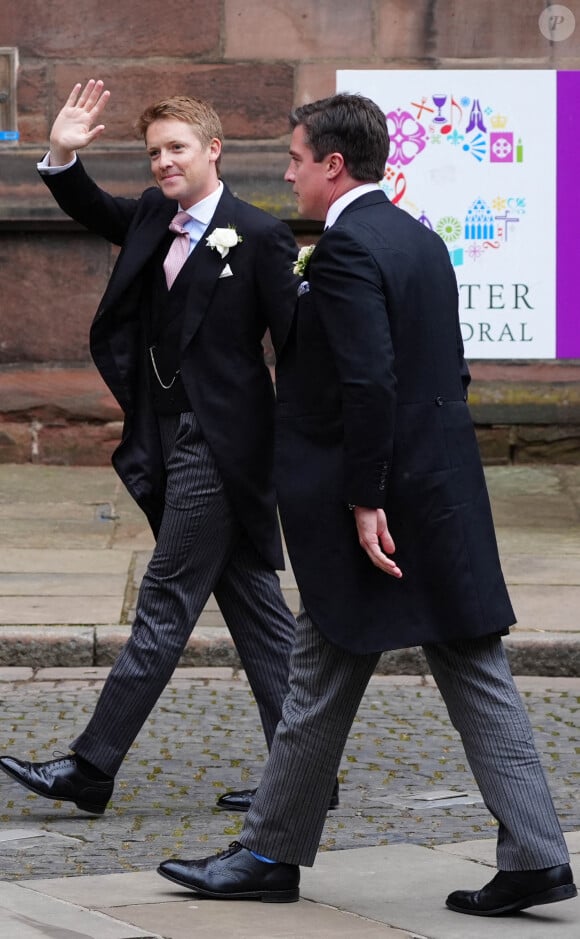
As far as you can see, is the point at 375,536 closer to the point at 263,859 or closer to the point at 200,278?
the point at 263,859

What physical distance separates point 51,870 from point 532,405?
284 inches

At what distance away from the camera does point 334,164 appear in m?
4.11

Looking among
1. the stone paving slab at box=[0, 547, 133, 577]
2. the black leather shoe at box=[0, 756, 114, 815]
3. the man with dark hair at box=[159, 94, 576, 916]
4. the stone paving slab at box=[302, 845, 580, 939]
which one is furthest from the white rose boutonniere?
the stone paving slab at box=[0, 547, 133, 577]

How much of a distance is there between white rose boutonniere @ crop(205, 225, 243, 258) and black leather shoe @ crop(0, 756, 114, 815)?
146 cm

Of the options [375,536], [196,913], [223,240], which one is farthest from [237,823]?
[223,240]

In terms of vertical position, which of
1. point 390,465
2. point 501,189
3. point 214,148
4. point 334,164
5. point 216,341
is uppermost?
point 501,189

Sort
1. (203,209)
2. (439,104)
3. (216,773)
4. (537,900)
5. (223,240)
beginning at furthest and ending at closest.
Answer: (439,104) → (216,773) → (203,209) → (223,240) → (537,900)

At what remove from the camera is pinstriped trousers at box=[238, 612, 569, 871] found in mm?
3998

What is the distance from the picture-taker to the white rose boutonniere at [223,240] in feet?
16.6

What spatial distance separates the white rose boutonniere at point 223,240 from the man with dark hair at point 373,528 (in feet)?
3.00

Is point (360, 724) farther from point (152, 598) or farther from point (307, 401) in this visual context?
point (307, 401)

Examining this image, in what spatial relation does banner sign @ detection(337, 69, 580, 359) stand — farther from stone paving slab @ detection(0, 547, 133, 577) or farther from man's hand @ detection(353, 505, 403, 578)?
man's hand @ detection(353, 505, 403, 578)

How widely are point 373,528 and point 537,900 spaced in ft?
2.87

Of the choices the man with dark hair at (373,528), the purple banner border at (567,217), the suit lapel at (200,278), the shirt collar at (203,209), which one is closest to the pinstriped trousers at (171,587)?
the suit lapel at (200,278)
